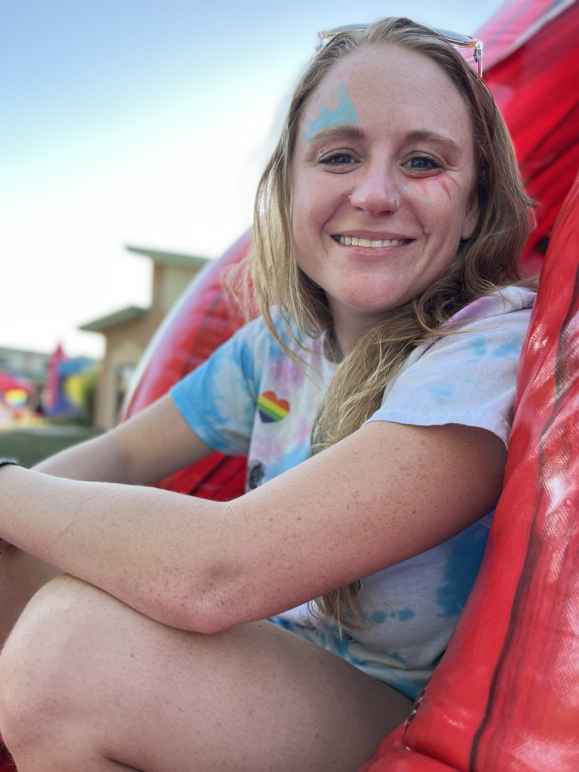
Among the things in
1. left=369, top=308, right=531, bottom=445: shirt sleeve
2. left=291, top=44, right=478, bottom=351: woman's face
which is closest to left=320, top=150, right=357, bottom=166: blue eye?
left=291, top=44, right=478, bottom=351: woman's face

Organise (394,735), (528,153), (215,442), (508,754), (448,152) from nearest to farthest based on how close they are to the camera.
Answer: (508,754) → (394,735) → (448,152) → (215,442) → (528,153)

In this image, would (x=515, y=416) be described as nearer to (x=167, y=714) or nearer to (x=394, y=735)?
(x=394, y=735)

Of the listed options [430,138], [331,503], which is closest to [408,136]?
[430,138]

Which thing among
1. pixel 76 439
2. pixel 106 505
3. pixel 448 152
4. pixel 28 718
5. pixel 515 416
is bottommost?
pixel 76 439

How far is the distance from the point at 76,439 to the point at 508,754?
29.5ft

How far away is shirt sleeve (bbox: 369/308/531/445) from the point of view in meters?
0.78

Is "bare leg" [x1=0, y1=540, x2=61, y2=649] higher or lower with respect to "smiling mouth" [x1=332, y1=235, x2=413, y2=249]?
lower

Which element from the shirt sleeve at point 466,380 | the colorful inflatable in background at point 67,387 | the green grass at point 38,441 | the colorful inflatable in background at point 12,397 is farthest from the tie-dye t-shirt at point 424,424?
the colorful inflatable in background at point 67,387

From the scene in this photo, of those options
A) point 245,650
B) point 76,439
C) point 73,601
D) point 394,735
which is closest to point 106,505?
point 73,601

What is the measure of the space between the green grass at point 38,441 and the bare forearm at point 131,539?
4.64m

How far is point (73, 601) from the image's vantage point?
825 mm

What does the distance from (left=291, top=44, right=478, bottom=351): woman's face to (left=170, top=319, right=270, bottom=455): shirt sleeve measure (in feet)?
0.95

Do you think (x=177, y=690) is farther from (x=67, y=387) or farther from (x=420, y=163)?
(x=67, y=387)

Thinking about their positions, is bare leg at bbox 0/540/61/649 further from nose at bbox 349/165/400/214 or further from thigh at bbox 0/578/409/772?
nose at bbox 349/165/400/214
